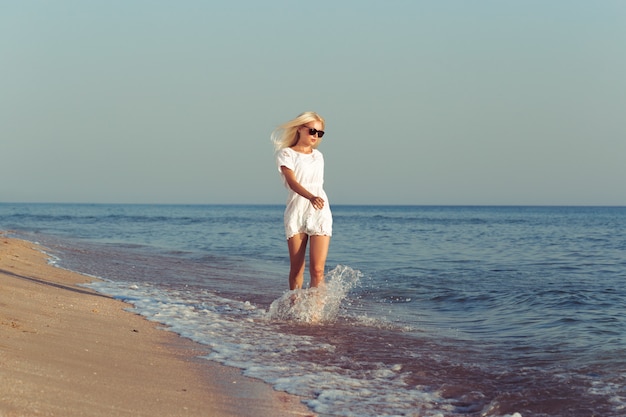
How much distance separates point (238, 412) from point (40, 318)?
2600mm

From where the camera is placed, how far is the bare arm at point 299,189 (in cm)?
638

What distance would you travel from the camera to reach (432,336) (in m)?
6.68

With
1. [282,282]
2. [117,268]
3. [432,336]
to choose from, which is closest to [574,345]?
[432,336]

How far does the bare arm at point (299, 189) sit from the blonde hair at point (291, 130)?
0.90 ft

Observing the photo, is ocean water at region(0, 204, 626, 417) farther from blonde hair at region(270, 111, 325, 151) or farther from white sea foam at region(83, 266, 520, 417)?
blonde hair at region(270, 111, 325, 151)

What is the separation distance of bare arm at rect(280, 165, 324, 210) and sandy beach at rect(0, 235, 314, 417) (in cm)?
170

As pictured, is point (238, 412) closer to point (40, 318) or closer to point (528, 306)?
point (40, 318)

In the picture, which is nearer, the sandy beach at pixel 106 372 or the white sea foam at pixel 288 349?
the sandy beach at pixel 106 372

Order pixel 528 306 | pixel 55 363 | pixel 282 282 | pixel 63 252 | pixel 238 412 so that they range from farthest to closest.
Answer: pixel 63 252 → pixel 282 282 → pixel 528 306 → pixel 55 363 → pixel 238 412

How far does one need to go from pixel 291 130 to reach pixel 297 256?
4.02ft

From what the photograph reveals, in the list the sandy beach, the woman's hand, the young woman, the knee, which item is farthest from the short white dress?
the sandy beach

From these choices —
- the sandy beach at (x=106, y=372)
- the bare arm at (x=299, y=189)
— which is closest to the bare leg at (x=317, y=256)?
the bare arm at (x=299, y=189)

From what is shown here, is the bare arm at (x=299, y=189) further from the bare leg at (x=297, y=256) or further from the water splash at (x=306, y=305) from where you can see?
the water splash at (x=306, y=305)

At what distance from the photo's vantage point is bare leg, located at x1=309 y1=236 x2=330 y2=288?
6.73 metres
